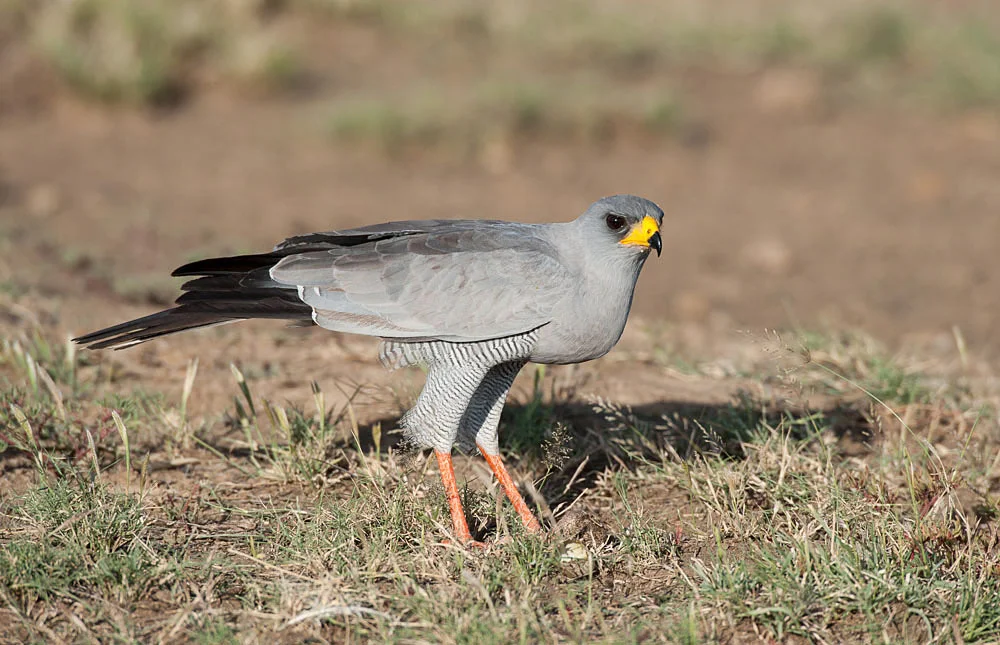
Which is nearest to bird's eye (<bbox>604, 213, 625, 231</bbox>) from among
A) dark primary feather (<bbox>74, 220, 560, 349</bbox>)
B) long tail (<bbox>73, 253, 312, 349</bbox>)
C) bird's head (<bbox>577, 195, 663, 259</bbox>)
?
bird's head (<bbox>577, 195, 663, 259</bbox>)

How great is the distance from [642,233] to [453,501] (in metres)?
1.03

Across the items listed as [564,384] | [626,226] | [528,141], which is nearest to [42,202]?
[528,141]

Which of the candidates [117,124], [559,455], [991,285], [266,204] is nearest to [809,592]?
[559,455]

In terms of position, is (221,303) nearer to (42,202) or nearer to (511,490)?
(511,490)

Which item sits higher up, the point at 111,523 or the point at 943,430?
the point at 111,523

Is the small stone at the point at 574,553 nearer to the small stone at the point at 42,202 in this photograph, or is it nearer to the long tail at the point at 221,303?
the long tail at the point at 221,303

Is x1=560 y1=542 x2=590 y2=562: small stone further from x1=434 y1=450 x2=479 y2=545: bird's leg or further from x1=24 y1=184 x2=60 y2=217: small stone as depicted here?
x1=24 y1=184 x2=60 y2=217: small stone

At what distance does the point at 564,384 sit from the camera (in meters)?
4.62

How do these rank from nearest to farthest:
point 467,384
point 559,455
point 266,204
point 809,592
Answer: point 809,592, point 467,384, point 559,455, point 266,204

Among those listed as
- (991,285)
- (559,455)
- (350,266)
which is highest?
(350,266)

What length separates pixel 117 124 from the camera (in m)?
9.27

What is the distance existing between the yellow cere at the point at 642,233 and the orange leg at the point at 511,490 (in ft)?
3.02

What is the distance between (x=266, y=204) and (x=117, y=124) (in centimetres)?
218

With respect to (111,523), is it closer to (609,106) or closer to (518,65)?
(609,106)
